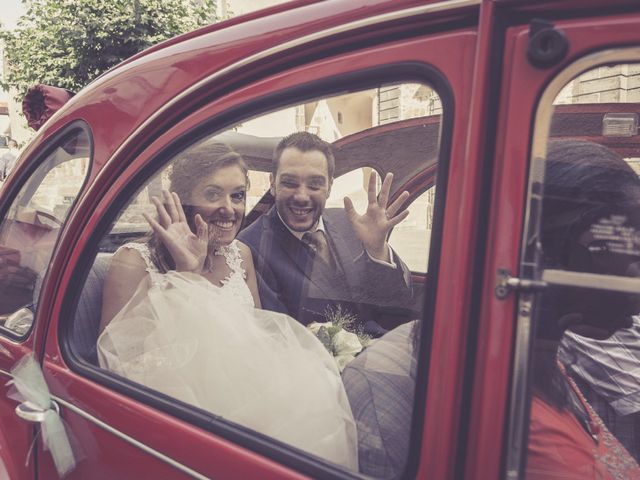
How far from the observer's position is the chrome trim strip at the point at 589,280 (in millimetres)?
853

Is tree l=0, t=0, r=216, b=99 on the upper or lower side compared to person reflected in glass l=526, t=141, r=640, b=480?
upper

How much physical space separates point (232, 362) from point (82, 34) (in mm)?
11261

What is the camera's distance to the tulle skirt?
1.12 metres

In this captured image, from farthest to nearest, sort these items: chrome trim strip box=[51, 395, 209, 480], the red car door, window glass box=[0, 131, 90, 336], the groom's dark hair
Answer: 1. window glass box=[0, 131, 90, 336]
2. the groom's dark hair
3. chrome trim strip box=[51, 395, 209, 480]
4. the red car door

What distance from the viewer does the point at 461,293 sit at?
2.81 ft

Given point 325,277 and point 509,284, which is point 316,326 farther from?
point 509,284

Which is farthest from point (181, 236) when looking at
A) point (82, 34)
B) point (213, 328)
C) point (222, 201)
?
point (82, 34)

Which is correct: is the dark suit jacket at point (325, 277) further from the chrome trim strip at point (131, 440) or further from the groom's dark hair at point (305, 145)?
the chrome trim strip at point (131, 440)

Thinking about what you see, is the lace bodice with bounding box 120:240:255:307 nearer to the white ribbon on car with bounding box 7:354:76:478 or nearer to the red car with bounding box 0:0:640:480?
the red car with bounding box 0:0:640:480

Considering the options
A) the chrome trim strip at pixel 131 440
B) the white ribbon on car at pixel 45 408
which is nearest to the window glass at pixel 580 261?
the chrome trim strip at pixel 131 440

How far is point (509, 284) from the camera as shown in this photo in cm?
83

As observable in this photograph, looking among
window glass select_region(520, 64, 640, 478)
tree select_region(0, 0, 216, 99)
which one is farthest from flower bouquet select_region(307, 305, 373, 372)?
tree select_region(0, 0, 216, 99)

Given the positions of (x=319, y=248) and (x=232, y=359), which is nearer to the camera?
(x=232, y=359)

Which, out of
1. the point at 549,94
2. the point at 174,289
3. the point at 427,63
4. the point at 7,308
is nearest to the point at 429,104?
the point at 427,63
